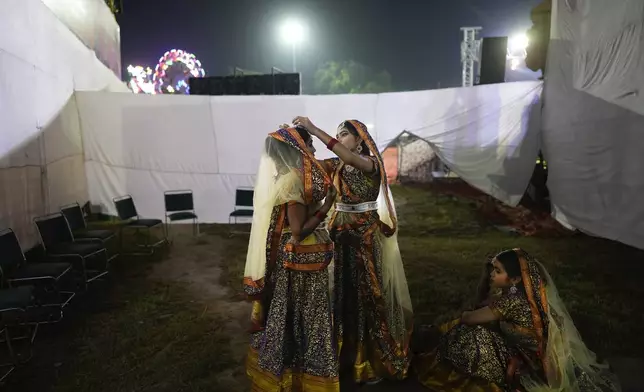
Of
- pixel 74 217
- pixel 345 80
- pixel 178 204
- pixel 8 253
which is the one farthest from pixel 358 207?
pixel 345 80

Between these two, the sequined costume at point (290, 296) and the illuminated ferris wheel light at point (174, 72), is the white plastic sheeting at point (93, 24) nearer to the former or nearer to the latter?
the illuminated ferris wheel light at point (174, 72)

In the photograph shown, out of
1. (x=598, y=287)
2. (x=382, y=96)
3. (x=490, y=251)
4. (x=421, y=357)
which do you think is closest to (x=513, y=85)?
(x=382, y=96)

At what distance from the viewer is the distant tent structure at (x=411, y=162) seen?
16.8 metres

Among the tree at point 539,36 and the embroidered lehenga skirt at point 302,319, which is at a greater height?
the tree at point 539,36

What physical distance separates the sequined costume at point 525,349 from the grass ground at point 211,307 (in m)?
0.98

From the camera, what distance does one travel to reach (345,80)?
32.1 metres

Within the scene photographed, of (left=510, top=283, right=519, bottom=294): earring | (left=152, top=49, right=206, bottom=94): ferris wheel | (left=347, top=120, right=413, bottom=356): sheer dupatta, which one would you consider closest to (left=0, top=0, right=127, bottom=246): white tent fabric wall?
(left=347, top=120, right=413, bottom=356): sheer dupatta

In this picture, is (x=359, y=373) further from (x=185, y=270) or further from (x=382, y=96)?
(x=382, y=96)

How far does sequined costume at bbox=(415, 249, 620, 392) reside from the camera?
258 centimetres

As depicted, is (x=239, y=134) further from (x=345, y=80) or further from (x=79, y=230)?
(x=345, y=80)

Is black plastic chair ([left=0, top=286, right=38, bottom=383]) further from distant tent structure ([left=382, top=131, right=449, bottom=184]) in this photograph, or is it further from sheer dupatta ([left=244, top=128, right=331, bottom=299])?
distant tent structure ([left=382, top=131, right=449, bottom=184])

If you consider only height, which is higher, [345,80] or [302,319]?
[345,80]

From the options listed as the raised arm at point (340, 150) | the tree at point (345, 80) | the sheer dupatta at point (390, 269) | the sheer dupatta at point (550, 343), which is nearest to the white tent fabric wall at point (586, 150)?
the sheer dupatta at point (550, 343)

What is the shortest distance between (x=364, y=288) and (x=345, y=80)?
30.6 meters
